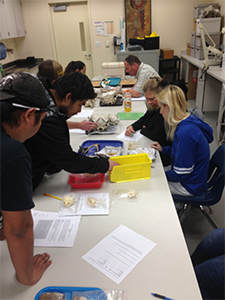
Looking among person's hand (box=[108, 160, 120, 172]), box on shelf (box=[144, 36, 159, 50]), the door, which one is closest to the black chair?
person's hand (box=[108, 160, 120, 172])

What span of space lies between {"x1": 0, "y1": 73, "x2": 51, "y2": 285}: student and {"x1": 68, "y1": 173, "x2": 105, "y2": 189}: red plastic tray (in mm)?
586

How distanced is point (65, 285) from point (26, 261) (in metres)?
0.18

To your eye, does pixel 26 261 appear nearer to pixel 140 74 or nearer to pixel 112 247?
pixel 112 247

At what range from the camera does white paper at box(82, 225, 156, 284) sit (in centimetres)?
91

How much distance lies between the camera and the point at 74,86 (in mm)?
1403

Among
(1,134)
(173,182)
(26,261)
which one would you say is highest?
(1,134)

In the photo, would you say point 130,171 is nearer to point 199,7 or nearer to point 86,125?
point 86,125

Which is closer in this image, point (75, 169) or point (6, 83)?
point (6, 83)

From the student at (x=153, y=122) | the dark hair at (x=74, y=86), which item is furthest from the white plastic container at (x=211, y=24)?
the dark hair at (x=74, y=86)

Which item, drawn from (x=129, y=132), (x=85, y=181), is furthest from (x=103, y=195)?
(x=129, y=132)

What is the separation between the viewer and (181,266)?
2.97ft

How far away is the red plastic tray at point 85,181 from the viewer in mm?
1398

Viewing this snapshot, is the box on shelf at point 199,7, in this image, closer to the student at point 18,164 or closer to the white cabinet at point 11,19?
the white cabinet at point 11,19

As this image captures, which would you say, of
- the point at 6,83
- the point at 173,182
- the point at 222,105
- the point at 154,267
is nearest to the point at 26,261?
the point at 154,267
